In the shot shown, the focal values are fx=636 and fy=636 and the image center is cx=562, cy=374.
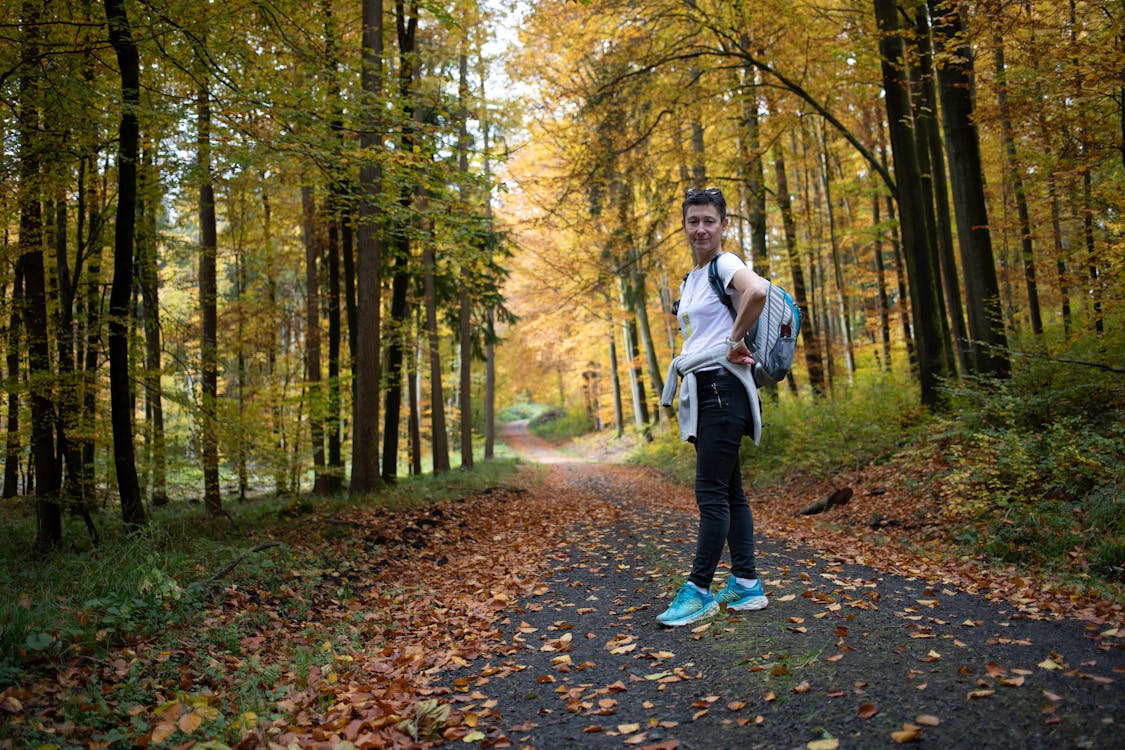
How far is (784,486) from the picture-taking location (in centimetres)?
1101

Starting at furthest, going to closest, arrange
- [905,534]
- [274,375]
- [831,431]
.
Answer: [274,375] < [831,431] < [905,534]

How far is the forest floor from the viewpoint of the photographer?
2.43m

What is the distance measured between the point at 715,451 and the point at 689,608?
959mm

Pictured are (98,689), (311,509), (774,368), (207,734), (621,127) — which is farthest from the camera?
(621,127)

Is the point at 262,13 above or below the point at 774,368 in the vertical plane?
above

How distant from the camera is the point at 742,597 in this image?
12.8 ft

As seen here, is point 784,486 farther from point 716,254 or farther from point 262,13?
point 262,13

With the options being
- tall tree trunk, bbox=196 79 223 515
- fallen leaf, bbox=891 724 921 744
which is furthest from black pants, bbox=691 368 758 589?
tall tree trunk, bbox=196 79 223 515

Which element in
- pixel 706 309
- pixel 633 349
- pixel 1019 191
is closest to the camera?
pixel 706 309

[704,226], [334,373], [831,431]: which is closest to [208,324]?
[334,373]

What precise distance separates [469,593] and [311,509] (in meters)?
5.30

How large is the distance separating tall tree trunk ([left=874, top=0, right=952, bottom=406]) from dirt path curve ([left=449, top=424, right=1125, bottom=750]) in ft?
19.3

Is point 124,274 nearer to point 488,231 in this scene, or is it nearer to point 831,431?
point 488,231

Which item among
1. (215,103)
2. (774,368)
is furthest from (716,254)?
(215,103)
